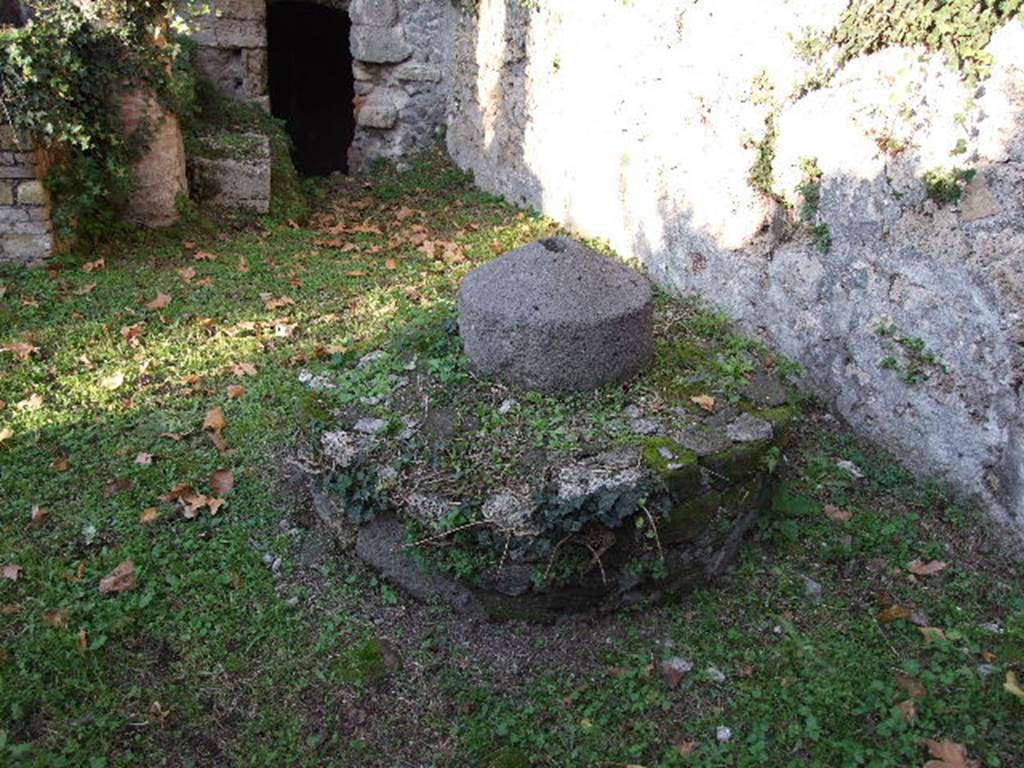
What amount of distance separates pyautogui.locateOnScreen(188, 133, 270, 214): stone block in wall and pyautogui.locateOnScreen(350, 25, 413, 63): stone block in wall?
7.28 feet

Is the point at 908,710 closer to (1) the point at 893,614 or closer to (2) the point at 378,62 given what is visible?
(1) the point at 893,614

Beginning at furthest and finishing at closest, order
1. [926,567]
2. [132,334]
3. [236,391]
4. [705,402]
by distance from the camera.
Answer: [132,334] < [236,391] < [705,402] < [926,567]

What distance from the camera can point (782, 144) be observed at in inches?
166

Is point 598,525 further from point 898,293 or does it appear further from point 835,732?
point 898,293

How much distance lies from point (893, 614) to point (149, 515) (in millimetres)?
3073

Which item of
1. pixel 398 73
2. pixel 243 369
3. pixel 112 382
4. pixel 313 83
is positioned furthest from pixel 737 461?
pixel 313 83

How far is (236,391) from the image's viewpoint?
4285mm

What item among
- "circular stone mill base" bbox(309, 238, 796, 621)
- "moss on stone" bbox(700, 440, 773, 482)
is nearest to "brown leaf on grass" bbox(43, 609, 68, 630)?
"circular stone mill base" bbox(309, 238, 796, 621)

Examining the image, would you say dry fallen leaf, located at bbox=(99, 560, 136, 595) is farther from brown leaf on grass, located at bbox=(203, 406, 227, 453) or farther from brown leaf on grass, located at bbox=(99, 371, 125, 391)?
brown leaf on grass, located at bbox=(99, 371, 125, 391)

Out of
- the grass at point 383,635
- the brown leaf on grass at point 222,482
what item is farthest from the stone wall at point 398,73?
the brown leaf on grass at point 222,482

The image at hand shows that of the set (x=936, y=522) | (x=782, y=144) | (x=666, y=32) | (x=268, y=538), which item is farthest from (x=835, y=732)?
(x=666, y=32)

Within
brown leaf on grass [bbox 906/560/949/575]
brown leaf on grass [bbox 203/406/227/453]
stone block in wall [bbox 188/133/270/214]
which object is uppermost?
stone block in wall [bbox 188/133/270/214]

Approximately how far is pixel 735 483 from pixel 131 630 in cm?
238

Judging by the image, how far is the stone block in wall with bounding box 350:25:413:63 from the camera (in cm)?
834
